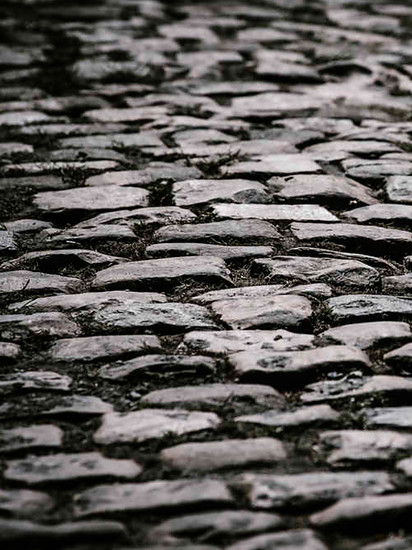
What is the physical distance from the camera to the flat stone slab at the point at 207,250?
3340 mm

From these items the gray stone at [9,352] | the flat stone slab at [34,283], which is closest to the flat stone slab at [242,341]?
the gray stone at [9,352]

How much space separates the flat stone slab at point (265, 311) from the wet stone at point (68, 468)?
2.49ft

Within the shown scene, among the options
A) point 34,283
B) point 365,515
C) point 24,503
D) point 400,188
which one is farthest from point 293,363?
point 400,188

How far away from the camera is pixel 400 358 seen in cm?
261

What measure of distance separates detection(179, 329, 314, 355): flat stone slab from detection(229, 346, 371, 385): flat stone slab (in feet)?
0.12

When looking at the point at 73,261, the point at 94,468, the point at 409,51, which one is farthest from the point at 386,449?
the point at 409,51

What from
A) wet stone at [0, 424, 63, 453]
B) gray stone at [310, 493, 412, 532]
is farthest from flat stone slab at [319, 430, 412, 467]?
wet stone at [0, 424, 63, 453]

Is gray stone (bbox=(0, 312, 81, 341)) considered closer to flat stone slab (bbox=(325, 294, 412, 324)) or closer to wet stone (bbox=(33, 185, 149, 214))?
flat stone slab (bbox=(325, 294, 412, 324))

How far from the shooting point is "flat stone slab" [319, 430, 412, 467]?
218 centimetres

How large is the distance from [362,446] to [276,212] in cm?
163

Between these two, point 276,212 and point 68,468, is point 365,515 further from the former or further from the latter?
point 276,212

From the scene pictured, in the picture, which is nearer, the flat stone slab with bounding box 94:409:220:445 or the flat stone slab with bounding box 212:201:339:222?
the flat stone slab with bounding box 94:409:220:445

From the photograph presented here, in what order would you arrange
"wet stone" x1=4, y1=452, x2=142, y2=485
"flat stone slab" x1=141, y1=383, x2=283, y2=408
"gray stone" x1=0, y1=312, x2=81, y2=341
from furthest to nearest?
1. "gray stone" x1=0, y1=312, x2=81, y2=341
2. "flat stone slab" x1=141, y1=383, x2=283, y2=408
3. "wet stone" x1=4, y1=452, x2=142, y2=485

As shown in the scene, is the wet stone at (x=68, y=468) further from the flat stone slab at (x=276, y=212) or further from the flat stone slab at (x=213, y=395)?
the flat stone slab at (x=276, y=212)
